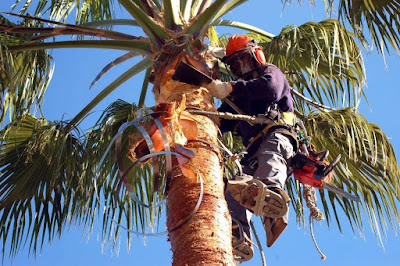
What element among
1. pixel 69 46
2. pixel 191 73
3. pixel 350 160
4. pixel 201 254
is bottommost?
pixel 201 254

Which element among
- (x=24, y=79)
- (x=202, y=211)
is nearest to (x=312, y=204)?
(x=202, y=211)

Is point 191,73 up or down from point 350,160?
down

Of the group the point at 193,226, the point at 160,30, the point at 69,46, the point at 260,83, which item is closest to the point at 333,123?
the point at 260,83

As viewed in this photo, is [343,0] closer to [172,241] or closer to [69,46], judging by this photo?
[69,46]

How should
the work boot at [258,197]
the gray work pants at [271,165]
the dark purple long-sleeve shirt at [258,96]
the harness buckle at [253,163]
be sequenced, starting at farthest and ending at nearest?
1. the harness buckle at [253,163]
2. the dark purple long-sleeve shirt at [258,96]
3. the gray work pants at [271,165]
4. the work boot at [258,197]

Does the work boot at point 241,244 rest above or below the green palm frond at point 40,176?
below

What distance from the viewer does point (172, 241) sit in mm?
4156

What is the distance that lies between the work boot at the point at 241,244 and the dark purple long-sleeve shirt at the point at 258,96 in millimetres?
920

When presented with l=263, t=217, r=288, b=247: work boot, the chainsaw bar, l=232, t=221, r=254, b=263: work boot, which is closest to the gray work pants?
l=232, t=221, r=254, b=263: work boot

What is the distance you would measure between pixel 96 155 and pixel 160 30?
1.93 m

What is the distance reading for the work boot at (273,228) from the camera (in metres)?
5.41

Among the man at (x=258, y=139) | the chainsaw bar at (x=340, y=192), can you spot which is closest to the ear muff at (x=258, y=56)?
the man at (x=258, y=139)

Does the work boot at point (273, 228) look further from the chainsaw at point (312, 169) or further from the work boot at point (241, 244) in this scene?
the chainsaw at point (312, 169)

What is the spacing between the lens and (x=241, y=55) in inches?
248
